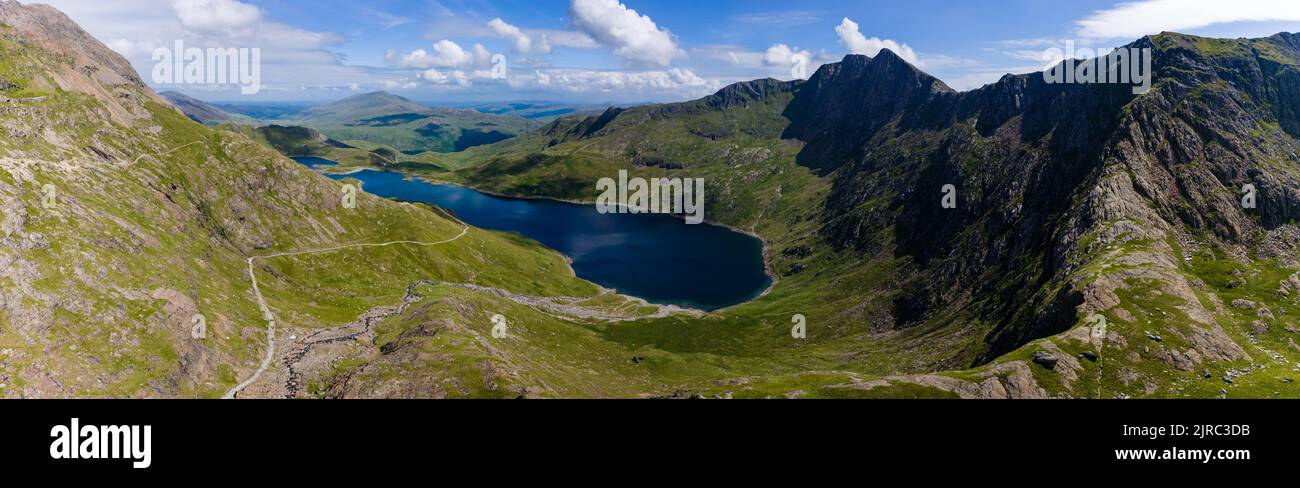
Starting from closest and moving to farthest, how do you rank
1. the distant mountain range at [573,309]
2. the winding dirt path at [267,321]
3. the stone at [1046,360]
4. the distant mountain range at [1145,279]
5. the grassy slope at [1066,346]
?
1. the grassy slope at [1066,346]
2. the distant mountain range at [573,309]
3. the distant mountain range at [1145,279]
4. the stone at [1046,360]
5. the winding dirt path at [267,321]

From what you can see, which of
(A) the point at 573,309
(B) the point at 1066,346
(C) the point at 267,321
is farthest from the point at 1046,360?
(C) the point at 267,321

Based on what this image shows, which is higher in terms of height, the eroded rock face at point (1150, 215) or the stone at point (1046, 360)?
the eroded rock face at point (1150, 215)

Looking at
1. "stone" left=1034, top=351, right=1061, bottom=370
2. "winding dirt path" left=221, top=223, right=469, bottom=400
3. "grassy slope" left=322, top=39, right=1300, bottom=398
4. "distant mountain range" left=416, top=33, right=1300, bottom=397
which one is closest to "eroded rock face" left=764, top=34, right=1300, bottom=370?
"distant mountain range" left=416, top=33, right=1300, bottom=397

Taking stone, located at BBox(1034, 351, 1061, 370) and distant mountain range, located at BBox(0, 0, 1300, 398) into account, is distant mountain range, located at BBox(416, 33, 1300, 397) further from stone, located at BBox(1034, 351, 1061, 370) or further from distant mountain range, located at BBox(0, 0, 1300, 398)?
distant mountain range, located at BBox(0, 0, 1300, 398)

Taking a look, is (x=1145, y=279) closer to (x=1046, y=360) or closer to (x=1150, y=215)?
(x=1046, y=360)

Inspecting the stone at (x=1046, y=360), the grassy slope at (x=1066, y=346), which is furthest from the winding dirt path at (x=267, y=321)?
the stone at (x=1046, y=360)

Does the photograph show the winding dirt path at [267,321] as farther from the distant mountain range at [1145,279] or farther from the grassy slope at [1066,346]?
the distant mountain range at [1145,279]

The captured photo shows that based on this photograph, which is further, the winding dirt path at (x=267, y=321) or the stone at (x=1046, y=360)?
the winding dirt path at (x=267, y=321)

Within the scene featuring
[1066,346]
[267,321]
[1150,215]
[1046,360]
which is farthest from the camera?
[1150,215]
